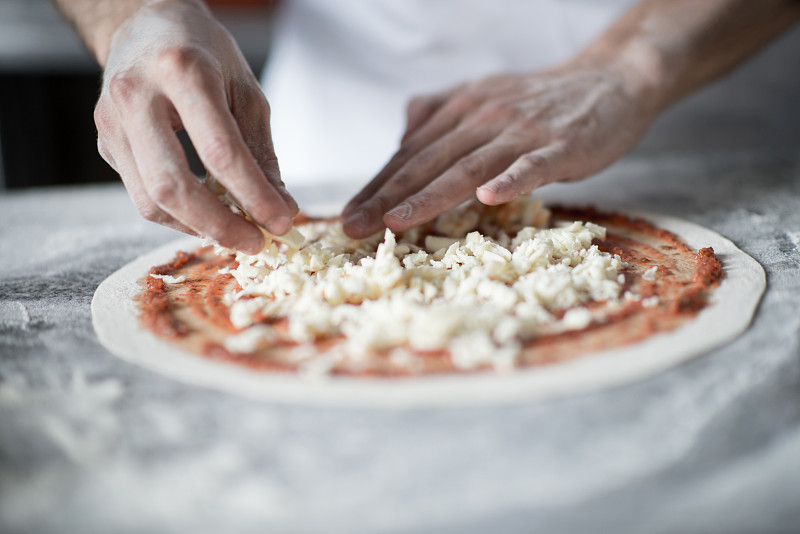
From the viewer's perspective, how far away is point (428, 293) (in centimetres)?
77

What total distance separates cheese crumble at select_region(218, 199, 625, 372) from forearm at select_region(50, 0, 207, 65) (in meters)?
0.47

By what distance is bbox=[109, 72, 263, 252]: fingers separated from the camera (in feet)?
2.45

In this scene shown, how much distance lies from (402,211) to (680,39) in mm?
829

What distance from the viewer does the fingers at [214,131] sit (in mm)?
742

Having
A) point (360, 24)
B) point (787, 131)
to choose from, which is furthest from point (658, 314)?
point (787, 131)

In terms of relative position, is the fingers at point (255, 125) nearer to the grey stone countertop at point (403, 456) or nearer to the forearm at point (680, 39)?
the grey stone countertop at point (403, 456)

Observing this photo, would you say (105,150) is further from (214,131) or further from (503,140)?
(503,140)

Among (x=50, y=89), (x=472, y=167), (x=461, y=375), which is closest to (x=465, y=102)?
(x=472, y=167)

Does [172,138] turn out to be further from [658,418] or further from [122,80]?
[658,418]

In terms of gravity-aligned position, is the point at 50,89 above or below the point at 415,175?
below

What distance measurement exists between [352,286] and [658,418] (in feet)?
1.23

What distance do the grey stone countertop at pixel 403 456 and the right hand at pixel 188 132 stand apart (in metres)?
0.20

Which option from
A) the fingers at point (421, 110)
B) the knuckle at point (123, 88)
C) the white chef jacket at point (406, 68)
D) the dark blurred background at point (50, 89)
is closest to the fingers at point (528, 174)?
the fingers at point (421, 110)

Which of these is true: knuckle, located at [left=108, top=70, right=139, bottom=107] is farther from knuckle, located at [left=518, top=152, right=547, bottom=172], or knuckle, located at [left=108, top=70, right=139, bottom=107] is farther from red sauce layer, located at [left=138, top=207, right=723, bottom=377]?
knuckle, located at [left=518, top=152, right=547, bottom=172]
